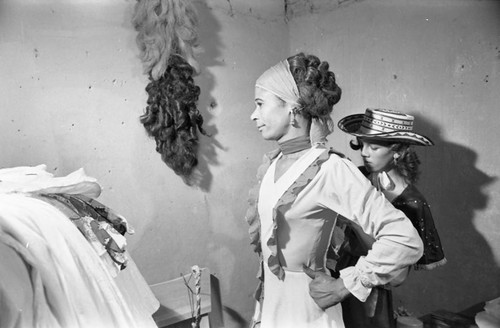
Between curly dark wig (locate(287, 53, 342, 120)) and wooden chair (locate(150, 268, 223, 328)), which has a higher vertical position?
curly dark wig (locate(287, 53, 342, 120))

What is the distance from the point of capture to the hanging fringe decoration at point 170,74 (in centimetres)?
185

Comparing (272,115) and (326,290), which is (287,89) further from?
(326,290)

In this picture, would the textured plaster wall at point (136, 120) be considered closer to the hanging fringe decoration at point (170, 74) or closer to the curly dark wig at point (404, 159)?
the hanging fringe decoration at point (170, 74)

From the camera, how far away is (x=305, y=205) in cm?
121

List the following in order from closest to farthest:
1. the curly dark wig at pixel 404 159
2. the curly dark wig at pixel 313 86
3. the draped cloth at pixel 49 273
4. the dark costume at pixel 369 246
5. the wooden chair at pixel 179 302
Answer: the draped cloth at pixel 49 273
the curly dark wig at pixel 313 86
the dark costume at pixel 369 246
the curly dark wig at pixel 404 159
the wooden chair at pixel 179 302

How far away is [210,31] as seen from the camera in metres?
2.14

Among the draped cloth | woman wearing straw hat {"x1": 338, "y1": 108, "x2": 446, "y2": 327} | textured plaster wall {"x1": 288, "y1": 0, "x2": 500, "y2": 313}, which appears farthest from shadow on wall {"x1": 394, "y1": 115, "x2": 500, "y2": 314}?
the draped cloth

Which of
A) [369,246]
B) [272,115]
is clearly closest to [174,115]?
[272,115]

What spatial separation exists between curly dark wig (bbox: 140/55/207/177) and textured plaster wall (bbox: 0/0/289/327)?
5cm

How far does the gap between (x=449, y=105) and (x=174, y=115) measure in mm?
1127

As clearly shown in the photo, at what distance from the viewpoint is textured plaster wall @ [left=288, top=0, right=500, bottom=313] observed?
1.61 meters

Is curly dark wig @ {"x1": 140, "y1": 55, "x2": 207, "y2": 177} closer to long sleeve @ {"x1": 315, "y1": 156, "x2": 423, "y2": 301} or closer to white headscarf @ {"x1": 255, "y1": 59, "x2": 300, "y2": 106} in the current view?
white headscarf @ {"x1": 255, "y1": 59, "x2": 300, "y2": 106}

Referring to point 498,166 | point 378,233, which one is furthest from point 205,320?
point 498,166

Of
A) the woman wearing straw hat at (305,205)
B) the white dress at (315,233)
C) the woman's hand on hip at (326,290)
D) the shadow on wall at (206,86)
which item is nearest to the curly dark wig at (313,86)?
the woman wearing straw hat at (305,205)
